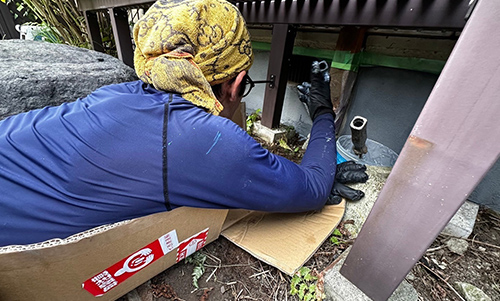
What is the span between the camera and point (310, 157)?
1.47m

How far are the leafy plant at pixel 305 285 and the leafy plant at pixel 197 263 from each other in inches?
21.2

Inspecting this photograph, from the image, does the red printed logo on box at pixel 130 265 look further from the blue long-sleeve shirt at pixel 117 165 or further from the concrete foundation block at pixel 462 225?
the concrete foundation block at pixel 462 225

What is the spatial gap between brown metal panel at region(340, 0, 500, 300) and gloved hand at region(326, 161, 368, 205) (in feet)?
2.42

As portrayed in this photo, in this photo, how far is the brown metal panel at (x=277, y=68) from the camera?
88.5 inches

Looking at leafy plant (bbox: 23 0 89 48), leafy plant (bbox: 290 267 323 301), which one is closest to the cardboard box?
leafy plant (bbox: 290 267 323 301)

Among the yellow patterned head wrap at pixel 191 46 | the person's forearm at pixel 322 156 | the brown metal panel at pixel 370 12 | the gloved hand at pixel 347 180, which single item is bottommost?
the gloved hand at pixel 347 180

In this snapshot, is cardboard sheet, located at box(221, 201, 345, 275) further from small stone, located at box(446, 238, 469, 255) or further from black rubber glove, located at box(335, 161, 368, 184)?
small stone, located at box(446, 238, 469, 255)

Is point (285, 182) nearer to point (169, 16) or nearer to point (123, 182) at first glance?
point (123, 182)

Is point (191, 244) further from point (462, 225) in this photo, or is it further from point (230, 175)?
point (462, 225)

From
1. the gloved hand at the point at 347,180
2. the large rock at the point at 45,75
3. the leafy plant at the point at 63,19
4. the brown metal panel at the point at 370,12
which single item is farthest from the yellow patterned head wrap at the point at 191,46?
the leafy plant at the point at 63,19

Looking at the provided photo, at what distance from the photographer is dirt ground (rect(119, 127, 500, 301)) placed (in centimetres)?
119

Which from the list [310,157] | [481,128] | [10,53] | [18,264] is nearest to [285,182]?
[310,157]

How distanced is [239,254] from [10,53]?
301 centimetres

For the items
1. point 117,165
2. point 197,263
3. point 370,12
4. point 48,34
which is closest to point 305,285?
point 197,263
